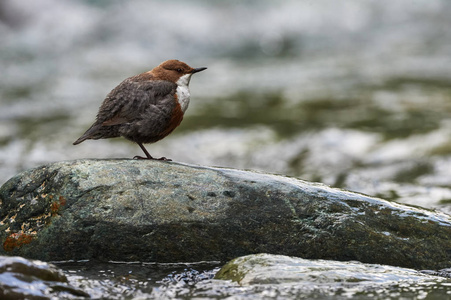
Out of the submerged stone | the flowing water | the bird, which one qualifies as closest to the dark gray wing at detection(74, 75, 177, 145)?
the bird

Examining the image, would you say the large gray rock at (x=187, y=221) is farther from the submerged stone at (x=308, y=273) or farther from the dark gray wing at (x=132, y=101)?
the dark gray wing at (x=132, y=101)

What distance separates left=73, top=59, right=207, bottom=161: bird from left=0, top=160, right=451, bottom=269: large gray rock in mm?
491

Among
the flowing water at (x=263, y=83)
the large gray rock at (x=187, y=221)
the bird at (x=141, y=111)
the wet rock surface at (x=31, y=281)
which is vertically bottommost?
the wet rock surface at (x=31, y=281)

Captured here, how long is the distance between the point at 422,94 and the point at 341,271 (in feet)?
30.7

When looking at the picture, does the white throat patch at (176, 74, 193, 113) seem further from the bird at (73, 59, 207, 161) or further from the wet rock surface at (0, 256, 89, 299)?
the wet rock surface at (0, 256, 89, 299)

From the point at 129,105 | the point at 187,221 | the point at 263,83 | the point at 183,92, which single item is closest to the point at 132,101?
the point at 129,105

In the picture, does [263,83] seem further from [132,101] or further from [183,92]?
[132,101]

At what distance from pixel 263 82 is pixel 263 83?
0.12 metres

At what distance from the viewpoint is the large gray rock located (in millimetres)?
3877

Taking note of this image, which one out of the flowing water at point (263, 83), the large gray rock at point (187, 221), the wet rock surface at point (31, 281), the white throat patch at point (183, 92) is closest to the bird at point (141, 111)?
the white throat patch at point (183, 92)

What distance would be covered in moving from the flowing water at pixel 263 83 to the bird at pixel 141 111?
4.58 feet

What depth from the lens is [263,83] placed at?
46.1 ft

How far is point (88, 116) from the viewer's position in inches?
440

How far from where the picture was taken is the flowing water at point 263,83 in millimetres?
8789
